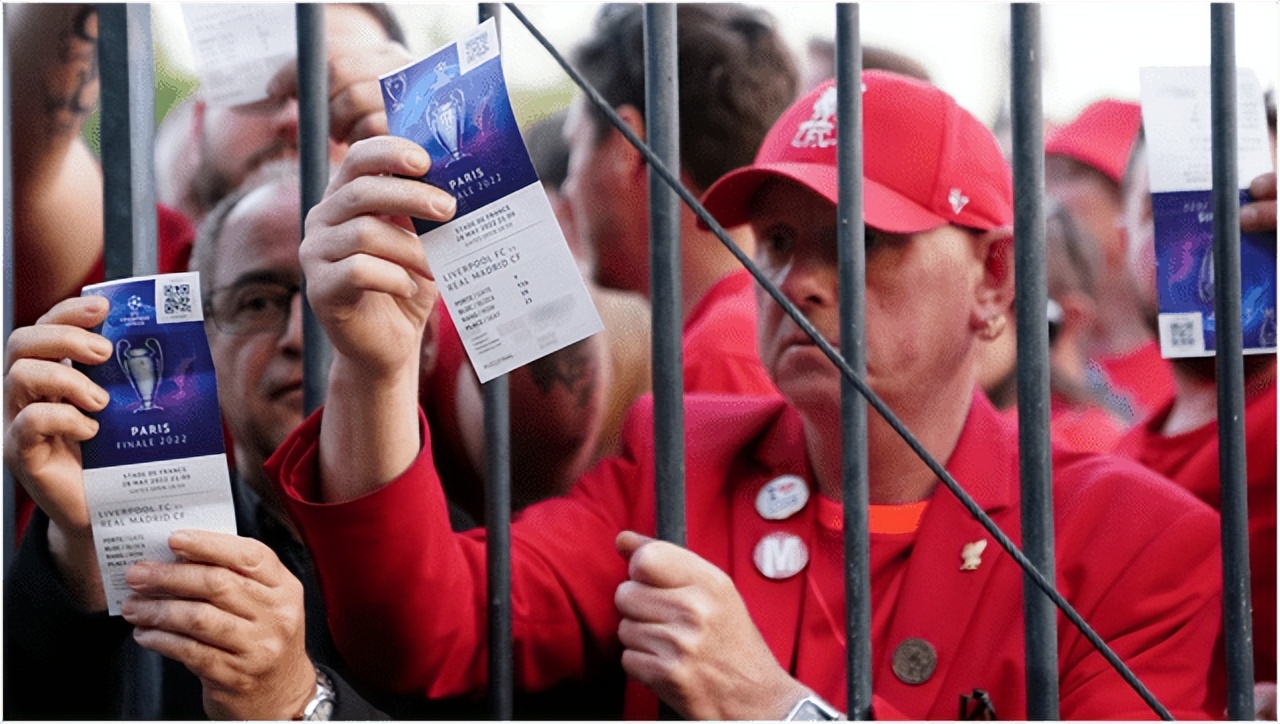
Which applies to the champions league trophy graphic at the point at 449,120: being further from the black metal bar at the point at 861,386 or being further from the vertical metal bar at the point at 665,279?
the vertical metal bar at the point at 665,279

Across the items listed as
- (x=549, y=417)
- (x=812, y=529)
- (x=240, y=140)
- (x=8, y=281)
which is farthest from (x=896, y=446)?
(x=8, y=281)

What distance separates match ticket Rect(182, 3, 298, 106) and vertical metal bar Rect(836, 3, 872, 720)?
65cm

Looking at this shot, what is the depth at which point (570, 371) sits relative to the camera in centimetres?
157

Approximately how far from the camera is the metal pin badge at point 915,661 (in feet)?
4.65

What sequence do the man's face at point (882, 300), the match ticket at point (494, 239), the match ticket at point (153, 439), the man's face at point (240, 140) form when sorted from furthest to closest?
the man's face at point (240, 140), the man's face at point (882, 300), the match ticket at point (153, 439), the match ticket at point (494, 239)

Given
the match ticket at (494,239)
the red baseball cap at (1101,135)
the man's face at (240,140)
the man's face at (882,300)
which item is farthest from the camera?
the man's face at (240,140)

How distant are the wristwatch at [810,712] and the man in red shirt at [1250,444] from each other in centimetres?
44

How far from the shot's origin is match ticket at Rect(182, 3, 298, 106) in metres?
1.60

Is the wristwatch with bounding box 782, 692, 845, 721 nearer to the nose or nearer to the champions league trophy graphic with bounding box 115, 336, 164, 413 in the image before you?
the nose

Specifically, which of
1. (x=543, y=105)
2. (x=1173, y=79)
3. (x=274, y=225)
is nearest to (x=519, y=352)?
(x=543, y=105)

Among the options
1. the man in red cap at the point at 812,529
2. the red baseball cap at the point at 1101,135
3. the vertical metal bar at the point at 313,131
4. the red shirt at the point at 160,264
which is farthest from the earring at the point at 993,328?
the red shirt at the point at 160,264

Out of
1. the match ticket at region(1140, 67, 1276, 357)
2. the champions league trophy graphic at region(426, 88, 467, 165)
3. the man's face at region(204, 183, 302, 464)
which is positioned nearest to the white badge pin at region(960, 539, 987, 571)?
the match ticket at region(1140, 67, 1276, 357)

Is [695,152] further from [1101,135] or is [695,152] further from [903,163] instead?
[1101,135]

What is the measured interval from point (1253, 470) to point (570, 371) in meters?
0.76
